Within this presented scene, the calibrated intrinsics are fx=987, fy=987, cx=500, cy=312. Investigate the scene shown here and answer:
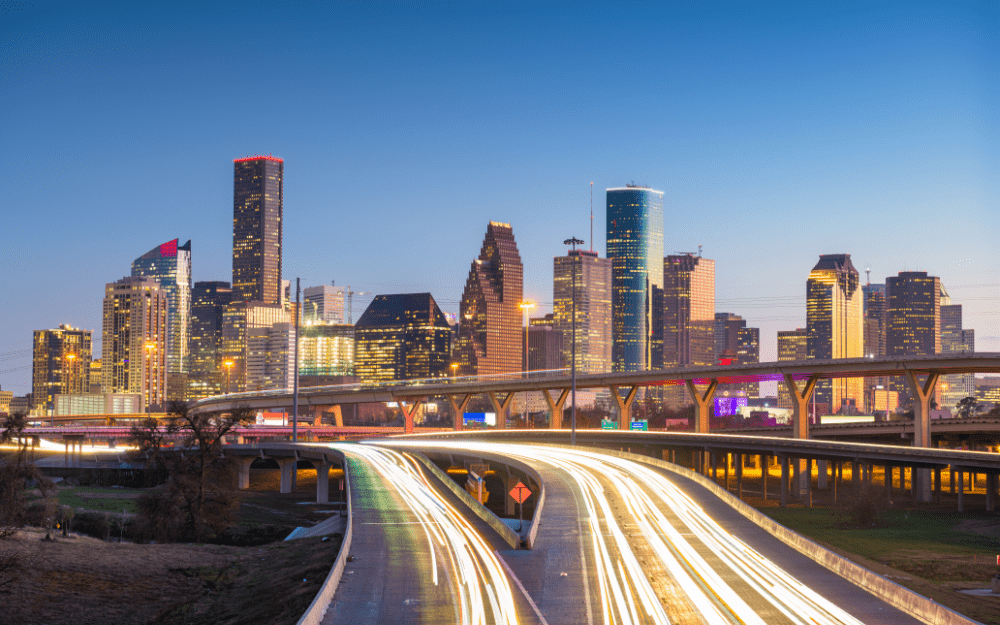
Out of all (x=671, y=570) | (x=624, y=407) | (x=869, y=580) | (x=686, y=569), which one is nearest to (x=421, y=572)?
(x=671, y=570)

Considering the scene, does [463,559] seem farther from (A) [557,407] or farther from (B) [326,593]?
(A) [557,407]

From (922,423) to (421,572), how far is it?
278 feet

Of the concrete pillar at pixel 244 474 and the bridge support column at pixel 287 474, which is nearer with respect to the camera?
the bridge support column at pixel 287 474

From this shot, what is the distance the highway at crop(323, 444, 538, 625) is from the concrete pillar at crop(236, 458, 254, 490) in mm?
67953

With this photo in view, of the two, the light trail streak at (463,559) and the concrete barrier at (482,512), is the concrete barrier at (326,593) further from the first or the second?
the concrete barrier at (482,512)

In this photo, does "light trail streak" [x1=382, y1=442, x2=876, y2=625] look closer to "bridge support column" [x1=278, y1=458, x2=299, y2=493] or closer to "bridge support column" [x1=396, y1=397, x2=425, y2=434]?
"bridge support column" [x1=278, y1=458, x2=299, y2=493]

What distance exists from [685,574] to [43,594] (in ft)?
87.7

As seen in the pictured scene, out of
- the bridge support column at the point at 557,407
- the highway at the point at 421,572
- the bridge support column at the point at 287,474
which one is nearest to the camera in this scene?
the highway at the point at 421,572

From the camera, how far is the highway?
26.5m

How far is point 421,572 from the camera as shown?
106ft

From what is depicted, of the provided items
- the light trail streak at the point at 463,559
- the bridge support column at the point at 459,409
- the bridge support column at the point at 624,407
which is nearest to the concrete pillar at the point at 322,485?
the light trail streak at the point at 463,559

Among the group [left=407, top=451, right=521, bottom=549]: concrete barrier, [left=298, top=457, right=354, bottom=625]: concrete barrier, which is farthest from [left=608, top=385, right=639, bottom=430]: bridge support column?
[left=298, top=457, right=354, bottom=625]: concrete barrier

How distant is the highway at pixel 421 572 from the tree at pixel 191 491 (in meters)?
15.5

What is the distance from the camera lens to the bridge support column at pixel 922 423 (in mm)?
93750
